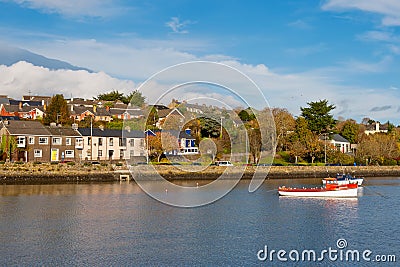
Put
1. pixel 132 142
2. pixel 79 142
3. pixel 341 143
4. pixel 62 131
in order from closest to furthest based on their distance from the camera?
pixel 62 131
pixel 79 142
pixel 132 142
pixel 341 143

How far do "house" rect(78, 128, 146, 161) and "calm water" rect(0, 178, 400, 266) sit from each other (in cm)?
2167

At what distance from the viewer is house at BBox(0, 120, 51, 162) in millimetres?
52750

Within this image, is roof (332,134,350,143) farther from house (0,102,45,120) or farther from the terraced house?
house (0,102,45,120)

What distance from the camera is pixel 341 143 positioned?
80625 mm

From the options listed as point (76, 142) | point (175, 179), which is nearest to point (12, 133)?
point (76, 142)

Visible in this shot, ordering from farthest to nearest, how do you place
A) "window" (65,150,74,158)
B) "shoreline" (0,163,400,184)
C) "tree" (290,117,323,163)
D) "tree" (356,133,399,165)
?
1. "tree" (356,133,399,165)
2. "tree" (290,117,323,163)
3. "window" (65,150,74,158)
4. "shoreline" (0,163,400,184)

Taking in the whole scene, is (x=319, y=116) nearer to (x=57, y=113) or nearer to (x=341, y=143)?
(x=341, y=143)

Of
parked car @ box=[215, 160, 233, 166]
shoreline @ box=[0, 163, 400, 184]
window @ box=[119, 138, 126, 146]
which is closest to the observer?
shoreline @ box=[0, 163, 400, 184]

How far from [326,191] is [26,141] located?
33.5m

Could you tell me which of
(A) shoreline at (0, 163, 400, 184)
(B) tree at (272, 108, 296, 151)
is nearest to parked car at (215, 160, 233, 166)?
(A) shoreline at (0, 163, 400, 184)

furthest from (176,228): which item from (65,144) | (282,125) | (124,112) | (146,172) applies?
(124,112)

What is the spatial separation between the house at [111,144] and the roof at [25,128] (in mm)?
4969

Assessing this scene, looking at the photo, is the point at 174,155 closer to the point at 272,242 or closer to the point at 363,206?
the point at 363,206

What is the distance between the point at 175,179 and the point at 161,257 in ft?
106
